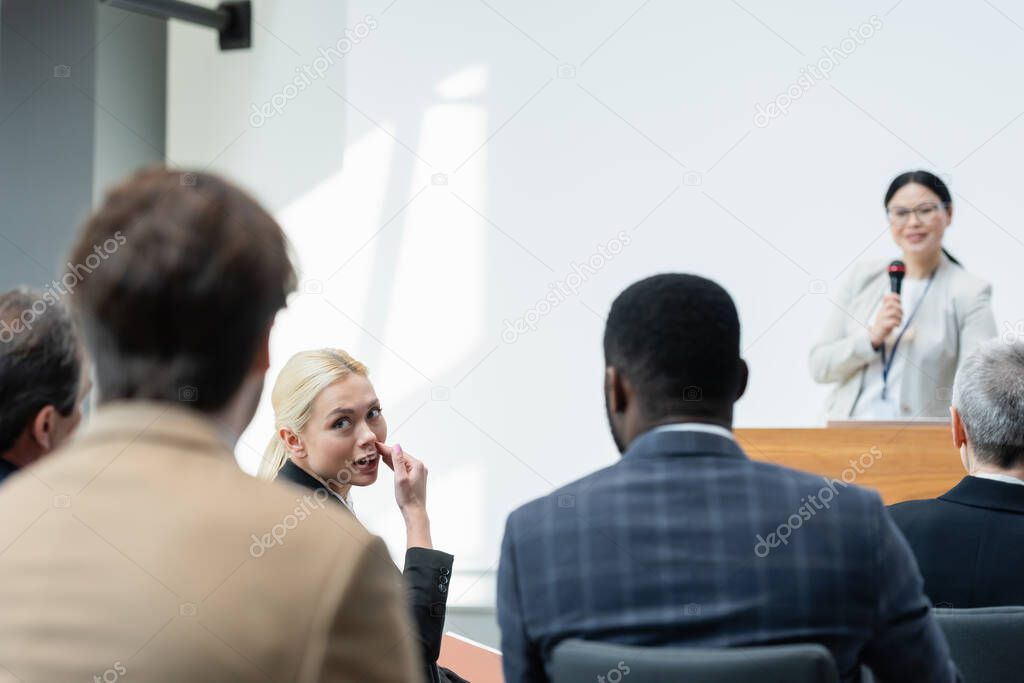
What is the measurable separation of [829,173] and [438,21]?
1930 millimetres

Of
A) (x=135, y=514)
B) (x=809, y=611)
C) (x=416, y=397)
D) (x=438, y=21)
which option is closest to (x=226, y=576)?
(x=135, y=514)

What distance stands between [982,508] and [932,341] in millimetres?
2560

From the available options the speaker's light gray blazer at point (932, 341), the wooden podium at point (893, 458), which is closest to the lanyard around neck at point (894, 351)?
the speaker's light gray blazer at point (932, 341)

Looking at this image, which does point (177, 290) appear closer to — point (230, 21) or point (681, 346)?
point (681, 346)

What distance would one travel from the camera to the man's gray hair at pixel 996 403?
2.10 meters

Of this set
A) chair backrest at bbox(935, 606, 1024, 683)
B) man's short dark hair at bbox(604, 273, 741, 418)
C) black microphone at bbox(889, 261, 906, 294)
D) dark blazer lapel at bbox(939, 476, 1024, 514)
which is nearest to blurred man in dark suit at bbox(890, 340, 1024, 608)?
dark blazer lapel at bbox(939, 476, 1024, 514)

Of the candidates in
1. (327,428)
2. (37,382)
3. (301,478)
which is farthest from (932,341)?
(37,382)

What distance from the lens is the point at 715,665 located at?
49.8 inches

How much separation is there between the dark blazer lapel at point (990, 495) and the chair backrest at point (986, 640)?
336mm

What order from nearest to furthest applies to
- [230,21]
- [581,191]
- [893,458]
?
[893,458]
[581,191]
[230,21]

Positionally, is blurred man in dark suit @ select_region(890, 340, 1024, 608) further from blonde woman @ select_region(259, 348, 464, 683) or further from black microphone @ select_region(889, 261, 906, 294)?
black microphone @ select_region(889, 261, 906, 294)

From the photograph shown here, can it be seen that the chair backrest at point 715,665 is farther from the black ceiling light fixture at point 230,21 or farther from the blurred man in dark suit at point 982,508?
the black ceiling light fixture at point 230,21

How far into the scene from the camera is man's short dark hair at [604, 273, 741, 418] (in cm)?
155

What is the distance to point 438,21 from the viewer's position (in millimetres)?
5746
